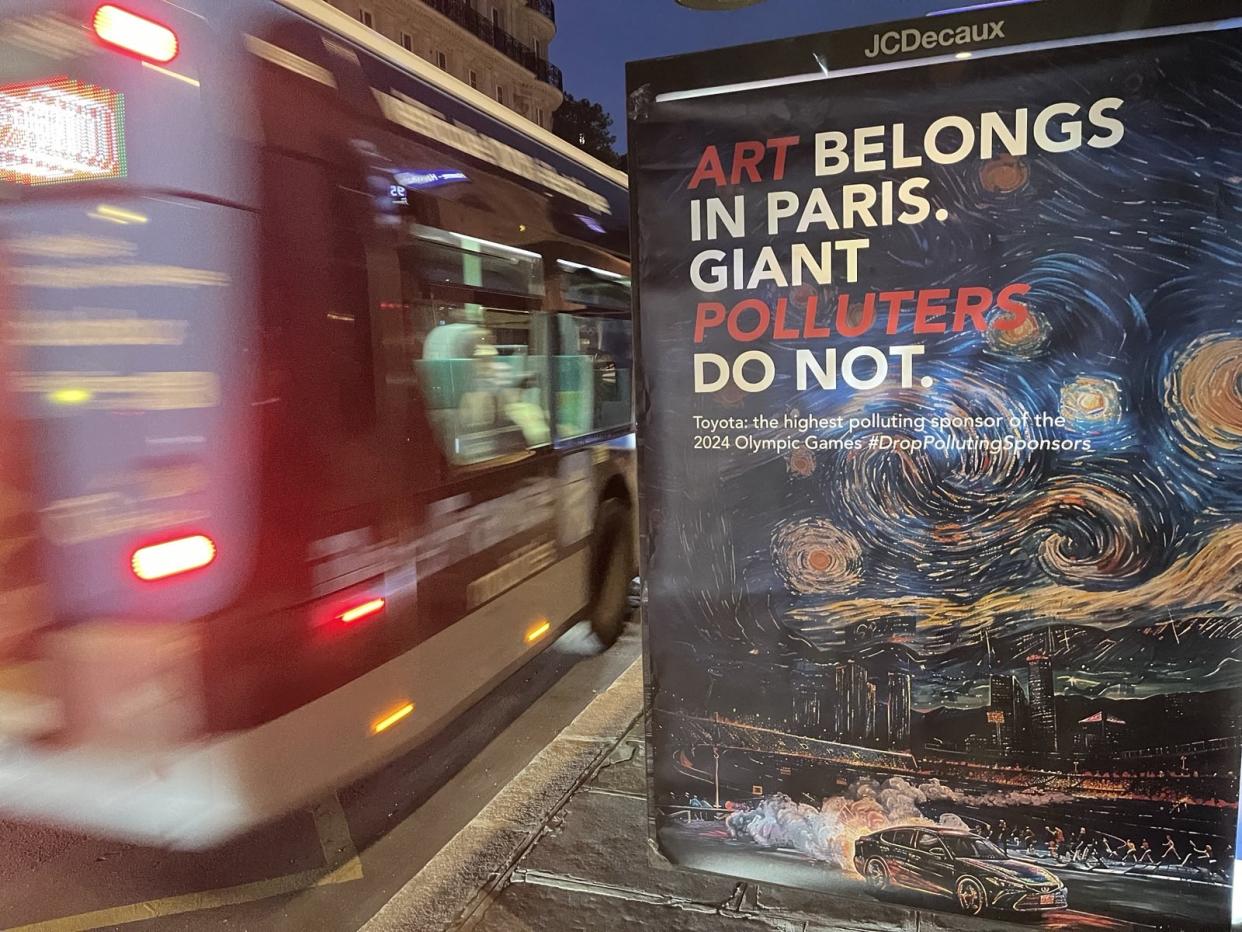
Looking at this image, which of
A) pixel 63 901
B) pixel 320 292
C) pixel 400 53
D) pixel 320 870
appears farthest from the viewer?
pixel 400 53

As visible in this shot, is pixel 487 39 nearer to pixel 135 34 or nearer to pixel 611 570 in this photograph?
pixel 611 570

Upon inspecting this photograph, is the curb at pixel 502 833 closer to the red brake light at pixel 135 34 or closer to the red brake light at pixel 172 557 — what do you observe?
the red brake light at pixel 172 557

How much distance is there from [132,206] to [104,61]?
0.44 meters

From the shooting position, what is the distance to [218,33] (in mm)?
2920

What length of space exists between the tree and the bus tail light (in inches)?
1165

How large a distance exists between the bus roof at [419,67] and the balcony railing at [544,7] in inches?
1422

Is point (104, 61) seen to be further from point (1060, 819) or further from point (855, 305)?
point (1060, 819)

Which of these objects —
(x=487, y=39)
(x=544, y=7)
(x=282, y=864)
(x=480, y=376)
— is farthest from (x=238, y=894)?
(x=544, y=7)

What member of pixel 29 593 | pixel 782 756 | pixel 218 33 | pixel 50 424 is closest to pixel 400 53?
pixel 218 33

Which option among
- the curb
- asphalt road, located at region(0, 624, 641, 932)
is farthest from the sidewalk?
asphalt road, located at region(0, 624, 641, 932)

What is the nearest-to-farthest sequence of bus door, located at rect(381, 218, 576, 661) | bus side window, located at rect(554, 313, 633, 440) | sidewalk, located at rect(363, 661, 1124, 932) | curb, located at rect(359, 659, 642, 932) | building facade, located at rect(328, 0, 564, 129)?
sidewalk, located at rect(363, 661, 1124, 932) < curb, located at rect(359, 659, 642, 932) < bus door, located at rect(381, 218, 576, 661) < bus side window, located at rect(554, 313, 633, 440) < building facade, located at rect(328, 0, 564, 129)

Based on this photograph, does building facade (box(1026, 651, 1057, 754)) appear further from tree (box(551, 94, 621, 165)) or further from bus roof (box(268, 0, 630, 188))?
tree (box(551, 94, 621, 165))

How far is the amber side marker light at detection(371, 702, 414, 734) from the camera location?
3820 millimetres

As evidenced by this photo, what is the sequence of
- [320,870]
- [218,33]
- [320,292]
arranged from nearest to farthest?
[218,33] < [320,292] < [320,870]
